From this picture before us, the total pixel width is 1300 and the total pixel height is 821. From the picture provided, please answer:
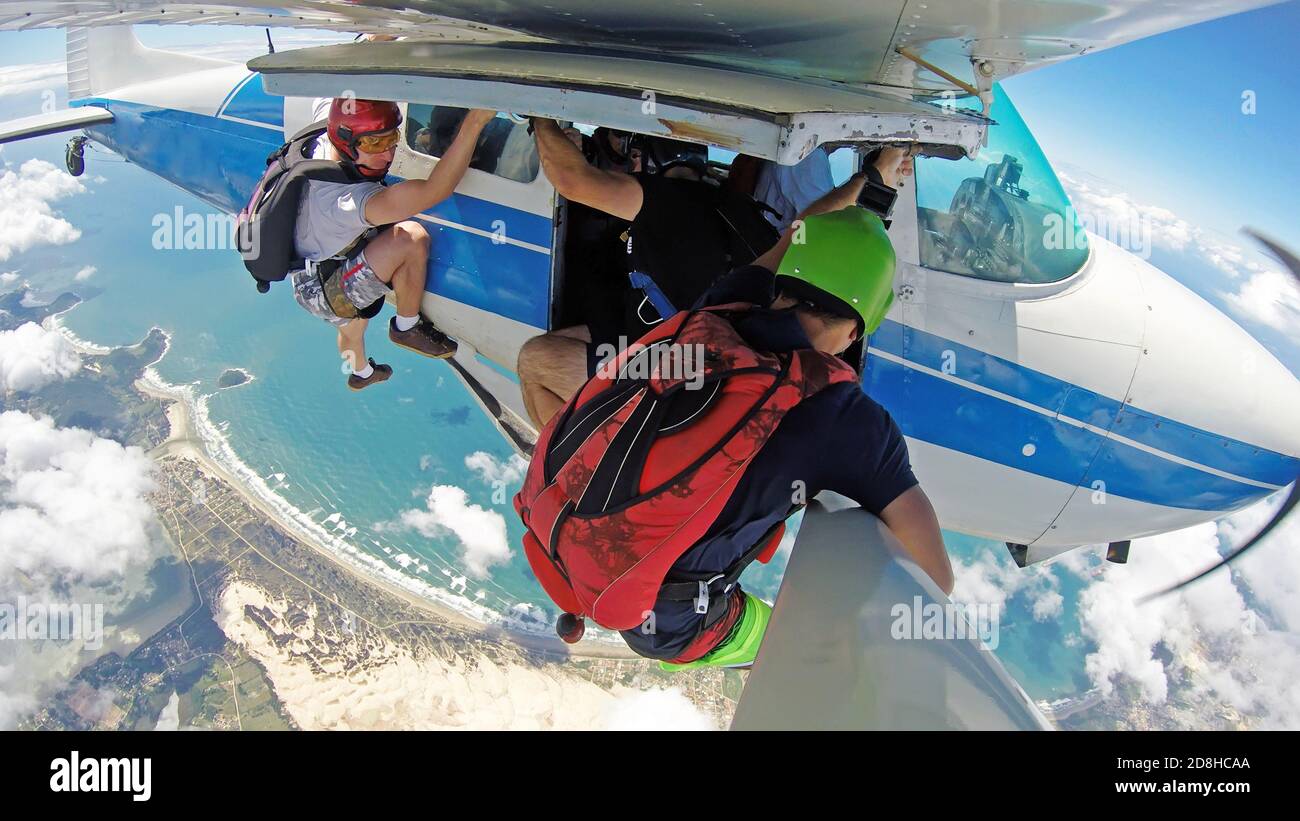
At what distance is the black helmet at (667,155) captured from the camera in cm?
361

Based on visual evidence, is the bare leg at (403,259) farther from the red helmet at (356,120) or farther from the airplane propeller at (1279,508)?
the airplane propeller at (1279,508)

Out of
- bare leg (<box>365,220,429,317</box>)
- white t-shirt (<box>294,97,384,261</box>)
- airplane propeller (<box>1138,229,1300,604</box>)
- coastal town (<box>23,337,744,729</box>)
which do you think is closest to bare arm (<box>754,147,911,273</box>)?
bare leg (<box>365,220,429,317</box>)

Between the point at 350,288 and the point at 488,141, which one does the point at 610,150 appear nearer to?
the point at 488,141

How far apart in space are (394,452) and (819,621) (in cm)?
3773

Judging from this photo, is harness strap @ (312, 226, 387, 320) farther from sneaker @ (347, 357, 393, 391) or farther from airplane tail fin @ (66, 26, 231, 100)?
airplane tail fin @ (66, 26, 231, 100)

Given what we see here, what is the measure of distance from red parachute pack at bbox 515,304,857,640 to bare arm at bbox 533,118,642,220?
132cm

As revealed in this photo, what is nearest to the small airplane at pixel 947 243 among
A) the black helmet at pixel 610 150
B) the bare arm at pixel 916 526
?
the black helmet at pixel 610 150

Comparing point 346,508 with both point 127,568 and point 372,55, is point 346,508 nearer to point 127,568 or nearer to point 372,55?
point 127,568

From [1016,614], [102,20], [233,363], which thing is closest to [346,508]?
[233,363]

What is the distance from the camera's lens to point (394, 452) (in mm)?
36062

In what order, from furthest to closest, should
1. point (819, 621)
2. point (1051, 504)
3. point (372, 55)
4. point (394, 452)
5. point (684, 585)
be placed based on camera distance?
point (394, 452), point (1051, 504), point (372, 55), point (684, 585), point (819, 621)

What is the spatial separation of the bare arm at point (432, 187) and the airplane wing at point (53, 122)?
5331 millimetres

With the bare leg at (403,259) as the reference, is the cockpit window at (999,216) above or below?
above

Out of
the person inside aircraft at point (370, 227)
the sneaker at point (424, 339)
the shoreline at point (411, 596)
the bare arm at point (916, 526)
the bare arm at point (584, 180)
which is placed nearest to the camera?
the bare arm at point (916, 526)
